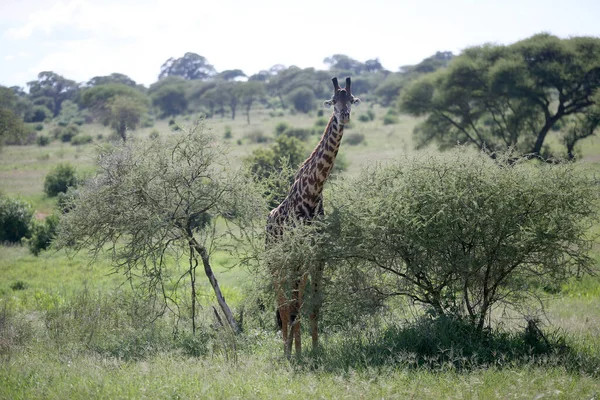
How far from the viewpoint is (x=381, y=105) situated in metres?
72.8

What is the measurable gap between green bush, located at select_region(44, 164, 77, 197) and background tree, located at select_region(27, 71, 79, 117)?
213 ft

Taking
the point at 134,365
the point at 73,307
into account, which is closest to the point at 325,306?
the point at 134,365

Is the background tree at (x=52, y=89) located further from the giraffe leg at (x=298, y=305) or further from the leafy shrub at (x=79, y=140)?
the giraffe leg at (x=298, y=305)

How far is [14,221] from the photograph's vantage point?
22.6 meters

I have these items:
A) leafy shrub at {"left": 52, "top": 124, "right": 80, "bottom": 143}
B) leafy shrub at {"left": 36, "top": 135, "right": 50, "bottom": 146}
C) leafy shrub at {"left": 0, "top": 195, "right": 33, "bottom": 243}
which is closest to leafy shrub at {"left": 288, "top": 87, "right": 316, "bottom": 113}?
leafy shrub at {"left": 52, "top": 124, "right": 80, "bottom": 143}

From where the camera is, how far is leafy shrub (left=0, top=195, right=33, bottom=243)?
22328mm

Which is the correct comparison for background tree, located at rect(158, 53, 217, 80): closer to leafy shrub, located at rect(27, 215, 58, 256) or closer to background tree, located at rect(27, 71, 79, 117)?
background tree, located at rect(27, 71, 79, 117)

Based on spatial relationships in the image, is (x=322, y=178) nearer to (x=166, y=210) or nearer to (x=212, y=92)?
(x=166, y=210)

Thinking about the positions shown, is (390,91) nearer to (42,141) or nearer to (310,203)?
(42,141)

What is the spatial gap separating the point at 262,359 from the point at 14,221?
1650 cm

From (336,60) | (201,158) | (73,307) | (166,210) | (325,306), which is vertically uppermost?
(336,60)

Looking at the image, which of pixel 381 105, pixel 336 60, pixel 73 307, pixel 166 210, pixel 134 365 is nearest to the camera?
pixel 134 365

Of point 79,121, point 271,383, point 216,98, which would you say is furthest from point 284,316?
point 79,121

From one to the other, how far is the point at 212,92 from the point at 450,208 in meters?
61.7
